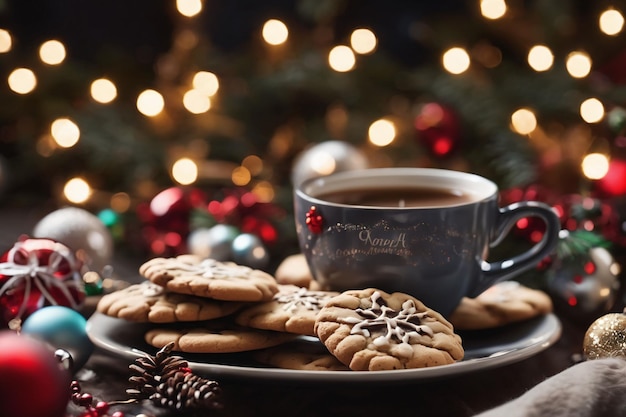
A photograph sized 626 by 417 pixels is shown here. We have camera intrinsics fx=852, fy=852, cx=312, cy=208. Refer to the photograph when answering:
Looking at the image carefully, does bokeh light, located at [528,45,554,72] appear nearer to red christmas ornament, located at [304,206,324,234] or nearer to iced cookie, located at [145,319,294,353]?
red christmas ornament, located at [304,206,324,234]

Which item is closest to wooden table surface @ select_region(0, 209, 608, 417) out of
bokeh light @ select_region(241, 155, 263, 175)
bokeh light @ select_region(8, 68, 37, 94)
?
bokeh light @ select_region(241, 155, 263, 175)

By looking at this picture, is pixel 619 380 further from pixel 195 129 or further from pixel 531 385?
pixel 195 129

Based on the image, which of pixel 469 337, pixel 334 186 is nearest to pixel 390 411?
pixel 469 337

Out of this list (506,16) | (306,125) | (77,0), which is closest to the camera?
(506,16)

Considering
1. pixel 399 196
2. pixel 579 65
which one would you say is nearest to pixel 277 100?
pixel 579 65

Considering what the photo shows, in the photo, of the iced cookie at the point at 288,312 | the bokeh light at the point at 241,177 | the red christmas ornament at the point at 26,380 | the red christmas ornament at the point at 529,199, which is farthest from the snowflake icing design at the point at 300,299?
the bokeh light at the point at 241,177

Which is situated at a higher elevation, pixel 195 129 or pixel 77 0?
pixel 77 0
